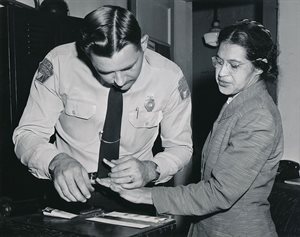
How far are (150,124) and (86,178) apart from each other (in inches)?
25.0

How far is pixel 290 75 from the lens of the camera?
379 centimetres

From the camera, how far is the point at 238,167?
57.5 inches

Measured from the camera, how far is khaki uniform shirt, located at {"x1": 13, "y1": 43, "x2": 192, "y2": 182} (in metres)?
1.83

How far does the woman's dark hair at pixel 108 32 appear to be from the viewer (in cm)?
155

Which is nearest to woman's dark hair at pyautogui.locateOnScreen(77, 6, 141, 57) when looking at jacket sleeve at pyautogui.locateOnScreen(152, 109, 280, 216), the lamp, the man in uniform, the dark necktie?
the man in uniform

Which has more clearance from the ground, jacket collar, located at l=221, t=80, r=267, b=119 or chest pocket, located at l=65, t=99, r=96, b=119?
jacket collar, located at l=221, t=80, r=267, b=119

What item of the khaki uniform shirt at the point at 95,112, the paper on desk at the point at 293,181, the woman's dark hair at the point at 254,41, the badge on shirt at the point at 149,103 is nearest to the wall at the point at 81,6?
the khaki uniform shirt at the point at 95,112

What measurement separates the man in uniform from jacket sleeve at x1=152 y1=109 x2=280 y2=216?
154mm

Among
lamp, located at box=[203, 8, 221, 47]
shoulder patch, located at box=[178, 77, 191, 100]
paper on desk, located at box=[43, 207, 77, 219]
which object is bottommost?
paper on desk, located at box=[43, 207, 77, 219]

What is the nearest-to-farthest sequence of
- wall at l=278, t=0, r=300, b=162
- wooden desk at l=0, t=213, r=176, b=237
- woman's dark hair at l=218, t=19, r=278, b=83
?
wooden desk at l=0, t=213, r=176, b=237, woman's dark hair at l=218, t=19, r=278, b=83, wall at l=278, t=0, r=300, b=162

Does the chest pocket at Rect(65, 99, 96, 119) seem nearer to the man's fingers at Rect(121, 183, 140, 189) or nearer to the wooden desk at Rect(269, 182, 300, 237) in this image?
the man's fingers at Rect(121, 183, 140, 189)

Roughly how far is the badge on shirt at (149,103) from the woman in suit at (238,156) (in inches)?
14.3

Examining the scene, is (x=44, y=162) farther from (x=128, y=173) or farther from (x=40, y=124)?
(x=128, y=173)

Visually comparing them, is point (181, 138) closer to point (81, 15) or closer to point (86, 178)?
point (86, 178)
